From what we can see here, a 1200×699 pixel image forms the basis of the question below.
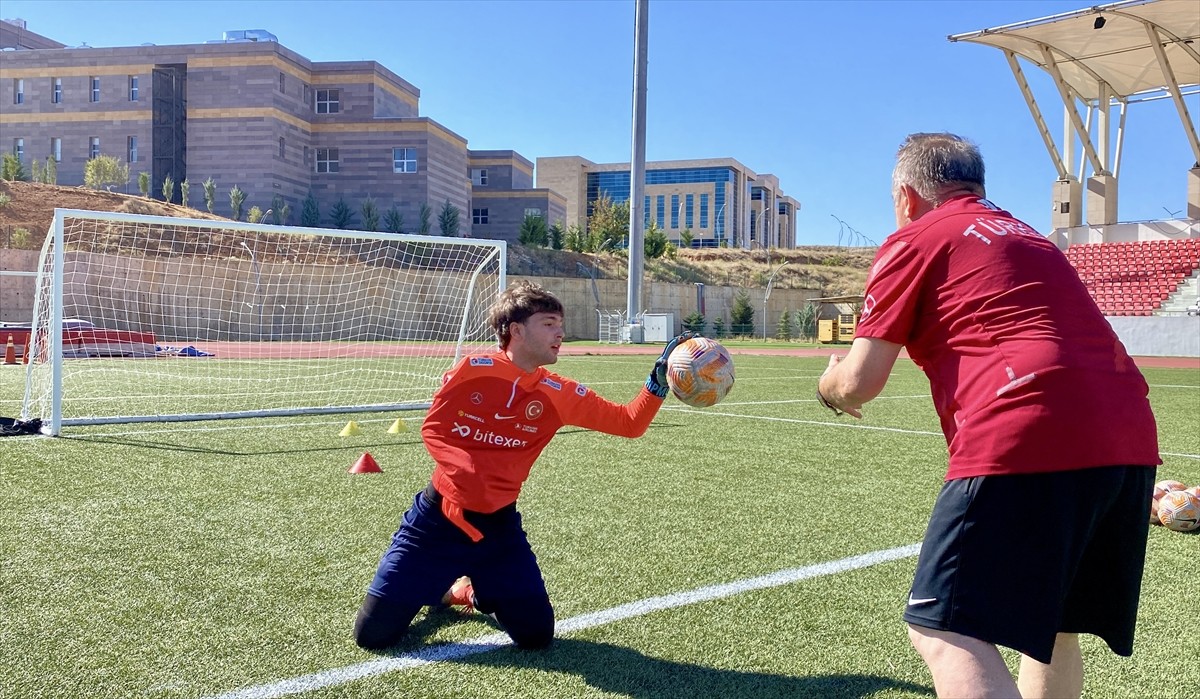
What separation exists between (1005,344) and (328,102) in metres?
55.7

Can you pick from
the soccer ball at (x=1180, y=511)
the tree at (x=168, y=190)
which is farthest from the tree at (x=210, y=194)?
the soccer ball at (x=1180, y=511)

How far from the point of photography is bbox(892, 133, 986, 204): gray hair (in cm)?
227

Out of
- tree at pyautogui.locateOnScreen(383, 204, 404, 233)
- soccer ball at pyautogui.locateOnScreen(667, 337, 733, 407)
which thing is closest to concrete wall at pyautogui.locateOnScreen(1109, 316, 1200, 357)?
soccer ball at pyautogui.locateOnScreen(667, 337, 733, 407)

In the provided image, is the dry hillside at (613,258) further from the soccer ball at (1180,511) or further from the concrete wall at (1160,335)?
the soccer ball at (1180,511)

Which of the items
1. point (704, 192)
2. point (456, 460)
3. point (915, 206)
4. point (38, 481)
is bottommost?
point (38, 481)

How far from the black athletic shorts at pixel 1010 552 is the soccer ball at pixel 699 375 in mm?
1483

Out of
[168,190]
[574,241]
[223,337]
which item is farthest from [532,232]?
[223,337]

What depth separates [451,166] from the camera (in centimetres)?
5497

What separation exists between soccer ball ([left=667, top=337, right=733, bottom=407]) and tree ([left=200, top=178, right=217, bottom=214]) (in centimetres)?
4931

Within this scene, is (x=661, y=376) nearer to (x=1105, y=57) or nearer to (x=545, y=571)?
(x=545, y=571)

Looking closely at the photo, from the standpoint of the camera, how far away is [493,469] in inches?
137

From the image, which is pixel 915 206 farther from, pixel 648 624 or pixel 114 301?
pixel 114 301

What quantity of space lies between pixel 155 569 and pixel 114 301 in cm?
3164

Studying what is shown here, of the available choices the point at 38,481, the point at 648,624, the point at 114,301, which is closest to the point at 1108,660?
the point at 648,624
